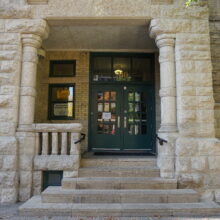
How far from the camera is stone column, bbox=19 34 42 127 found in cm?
444

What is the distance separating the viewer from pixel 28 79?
4508 millimetres

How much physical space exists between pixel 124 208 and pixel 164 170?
1274mm

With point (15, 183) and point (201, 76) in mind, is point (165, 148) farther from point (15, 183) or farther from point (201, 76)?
point (15, 183)

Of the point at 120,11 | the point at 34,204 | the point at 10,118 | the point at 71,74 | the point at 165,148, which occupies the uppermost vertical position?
the point at 120,11

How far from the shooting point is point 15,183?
418 centimetres

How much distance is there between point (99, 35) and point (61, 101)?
2430mm

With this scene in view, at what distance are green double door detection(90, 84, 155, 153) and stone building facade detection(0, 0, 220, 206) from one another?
191 centimetres

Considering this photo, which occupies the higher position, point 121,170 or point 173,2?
point 173,2

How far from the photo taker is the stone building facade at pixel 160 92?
420cm

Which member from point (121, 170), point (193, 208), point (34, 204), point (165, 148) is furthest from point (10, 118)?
point (193, 208)

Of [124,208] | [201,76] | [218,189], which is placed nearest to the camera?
[124,208]

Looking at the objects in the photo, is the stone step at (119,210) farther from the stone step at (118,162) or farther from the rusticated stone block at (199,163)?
the stone step at (118,162)

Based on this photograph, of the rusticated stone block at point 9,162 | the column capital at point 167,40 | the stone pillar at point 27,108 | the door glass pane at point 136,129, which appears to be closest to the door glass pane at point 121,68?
the door glass pane at point 136,129

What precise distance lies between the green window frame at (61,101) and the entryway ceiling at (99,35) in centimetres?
129
